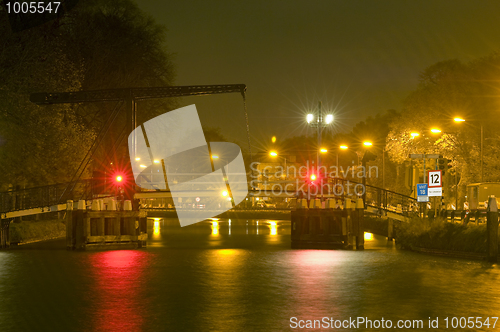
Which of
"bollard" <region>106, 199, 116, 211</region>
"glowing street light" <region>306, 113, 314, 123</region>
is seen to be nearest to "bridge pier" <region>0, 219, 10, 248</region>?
"bollard" <region>106, 199, 116, 211</region>

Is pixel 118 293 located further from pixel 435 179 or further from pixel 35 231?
pixel 35 231

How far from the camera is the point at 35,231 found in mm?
33750

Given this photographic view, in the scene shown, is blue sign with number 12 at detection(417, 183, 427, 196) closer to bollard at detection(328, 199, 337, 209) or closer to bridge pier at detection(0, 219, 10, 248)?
bollard at detection(328, 199, 337, 209)

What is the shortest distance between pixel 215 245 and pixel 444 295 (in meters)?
17.8

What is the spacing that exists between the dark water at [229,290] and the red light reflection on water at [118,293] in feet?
0.07

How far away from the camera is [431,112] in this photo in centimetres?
5431

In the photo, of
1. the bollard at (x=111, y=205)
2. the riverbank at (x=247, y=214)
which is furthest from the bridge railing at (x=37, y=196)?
the riverbank at (x=247, y=214)

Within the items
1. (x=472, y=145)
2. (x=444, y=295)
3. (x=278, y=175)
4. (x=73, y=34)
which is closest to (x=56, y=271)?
(x=444, y=295)

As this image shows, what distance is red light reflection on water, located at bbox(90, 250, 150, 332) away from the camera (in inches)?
426

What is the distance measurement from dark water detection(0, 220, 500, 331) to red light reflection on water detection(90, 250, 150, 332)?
20 mm

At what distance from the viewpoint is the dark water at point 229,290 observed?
11234 mm

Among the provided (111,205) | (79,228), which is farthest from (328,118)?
(79,228)

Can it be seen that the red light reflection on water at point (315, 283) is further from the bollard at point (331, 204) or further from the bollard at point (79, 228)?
the bollard at point (79, 228)

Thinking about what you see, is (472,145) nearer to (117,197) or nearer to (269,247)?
(269,247)
